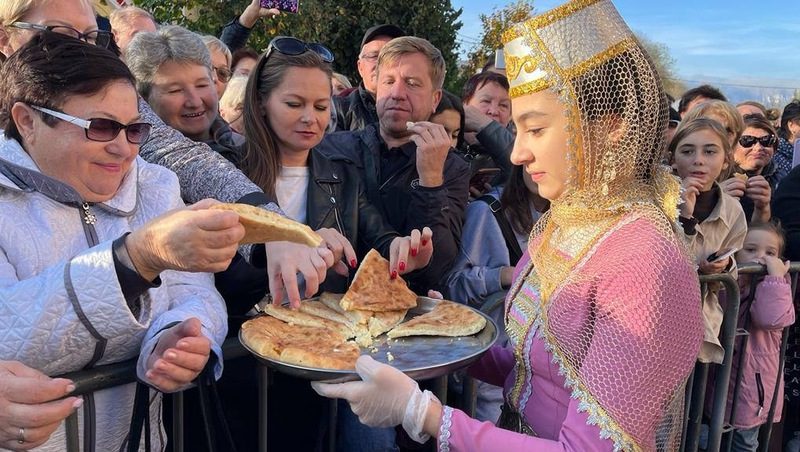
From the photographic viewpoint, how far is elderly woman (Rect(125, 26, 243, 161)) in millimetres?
2990

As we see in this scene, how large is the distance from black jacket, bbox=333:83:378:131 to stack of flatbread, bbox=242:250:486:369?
2178mm

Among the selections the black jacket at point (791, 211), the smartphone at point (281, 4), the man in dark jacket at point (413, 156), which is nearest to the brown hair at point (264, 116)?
the man in dark jacket at point (413, 156)

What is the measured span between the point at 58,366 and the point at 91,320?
23cm

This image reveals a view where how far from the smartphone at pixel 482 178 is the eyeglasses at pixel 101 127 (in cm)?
262

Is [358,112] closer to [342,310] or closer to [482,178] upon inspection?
[482,178]

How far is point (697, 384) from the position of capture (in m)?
3.39

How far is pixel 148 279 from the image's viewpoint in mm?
1520

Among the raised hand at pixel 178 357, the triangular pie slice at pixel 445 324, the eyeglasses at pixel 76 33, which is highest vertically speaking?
the eyeglasses at pixel 76 33

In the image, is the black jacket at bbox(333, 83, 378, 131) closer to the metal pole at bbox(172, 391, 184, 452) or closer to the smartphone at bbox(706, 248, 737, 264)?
the smartphone at bbox(706, 248, 737, 264)

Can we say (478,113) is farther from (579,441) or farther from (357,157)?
(579,441)

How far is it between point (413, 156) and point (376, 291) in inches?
49.5

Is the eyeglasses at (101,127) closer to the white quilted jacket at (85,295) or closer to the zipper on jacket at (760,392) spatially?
the white quilted jacket at (85,295)

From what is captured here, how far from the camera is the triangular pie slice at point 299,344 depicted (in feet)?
6.12

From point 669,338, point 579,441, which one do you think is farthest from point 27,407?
point 669,338
